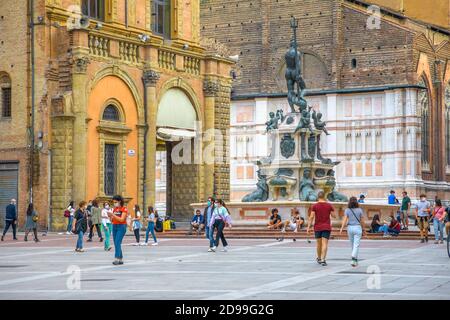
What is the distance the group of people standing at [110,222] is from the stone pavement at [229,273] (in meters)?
0.50

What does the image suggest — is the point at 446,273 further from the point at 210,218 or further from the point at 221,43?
the point at 221,43

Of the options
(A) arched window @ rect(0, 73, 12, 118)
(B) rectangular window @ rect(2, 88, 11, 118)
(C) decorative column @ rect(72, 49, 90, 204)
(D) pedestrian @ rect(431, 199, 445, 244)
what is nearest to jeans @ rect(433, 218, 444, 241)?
(D) pedestrian @ rect(431, 199, 445, 244)

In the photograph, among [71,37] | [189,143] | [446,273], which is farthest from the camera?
[189,143]

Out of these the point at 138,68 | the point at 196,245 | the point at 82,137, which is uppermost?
the point at 138,68

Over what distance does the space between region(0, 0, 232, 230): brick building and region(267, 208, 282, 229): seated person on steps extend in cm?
944

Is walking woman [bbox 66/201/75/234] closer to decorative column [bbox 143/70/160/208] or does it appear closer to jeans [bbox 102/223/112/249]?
decorative column [bbox 143/70/160/208]

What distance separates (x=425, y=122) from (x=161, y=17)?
26.3 m

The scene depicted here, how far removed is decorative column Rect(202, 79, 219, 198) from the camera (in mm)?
53938

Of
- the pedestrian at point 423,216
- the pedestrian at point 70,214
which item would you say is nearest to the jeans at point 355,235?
the pedestrian at point 423,216

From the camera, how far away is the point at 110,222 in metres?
33.2

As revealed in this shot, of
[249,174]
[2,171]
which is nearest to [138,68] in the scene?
[2,171]
